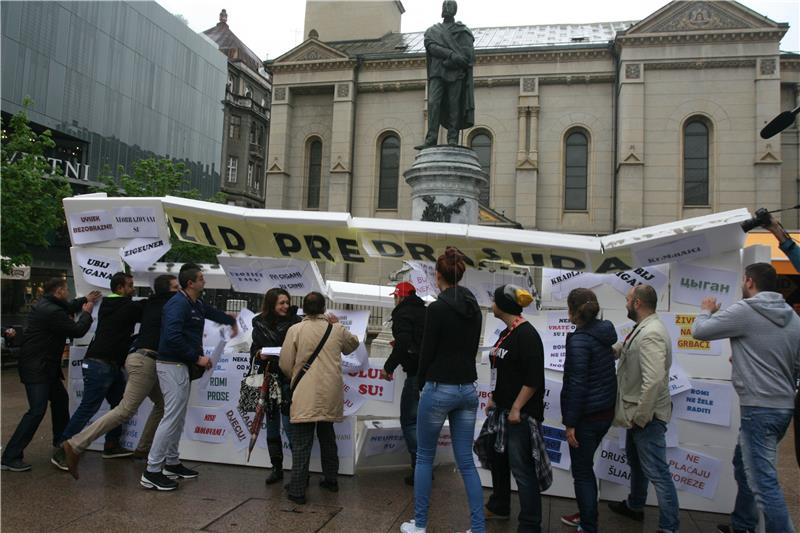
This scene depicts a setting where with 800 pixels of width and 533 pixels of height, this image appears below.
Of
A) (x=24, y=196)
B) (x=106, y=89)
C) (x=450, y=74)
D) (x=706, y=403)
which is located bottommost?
(x=706, y=403)

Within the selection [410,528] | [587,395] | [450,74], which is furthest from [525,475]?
[450,74]

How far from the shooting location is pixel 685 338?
578 centimetres

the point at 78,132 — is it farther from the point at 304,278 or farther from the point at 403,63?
the point at 304,278

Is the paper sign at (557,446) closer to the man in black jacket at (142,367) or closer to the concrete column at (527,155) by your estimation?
the man in black jacket at (142,367)

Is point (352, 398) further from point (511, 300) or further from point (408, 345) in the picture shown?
point (511, 300)

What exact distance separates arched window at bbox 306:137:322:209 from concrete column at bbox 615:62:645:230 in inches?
619

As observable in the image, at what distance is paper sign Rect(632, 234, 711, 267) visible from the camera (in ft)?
18.5

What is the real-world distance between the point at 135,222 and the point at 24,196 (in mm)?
12850

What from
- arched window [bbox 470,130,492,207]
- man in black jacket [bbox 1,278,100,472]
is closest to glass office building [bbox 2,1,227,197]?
arched window [bbox 470,130,492,207]

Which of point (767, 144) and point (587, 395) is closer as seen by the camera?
point (587, 395)

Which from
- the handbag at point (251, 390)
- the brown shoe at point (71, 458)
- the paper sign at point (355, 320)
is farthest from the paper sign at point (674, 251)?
the brown shoe at point (71, 458)

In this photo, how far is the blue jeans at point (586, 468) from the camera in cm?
460

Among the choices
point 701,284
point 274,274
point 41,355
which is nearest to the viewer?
point 701,284

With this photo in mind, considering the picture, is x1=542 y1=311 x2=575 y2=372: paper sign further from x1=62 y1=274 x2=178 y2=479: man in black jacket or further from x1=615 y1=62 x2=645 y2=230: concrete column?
x1=615 y1=62 x2=645 y2=230: concrete column
